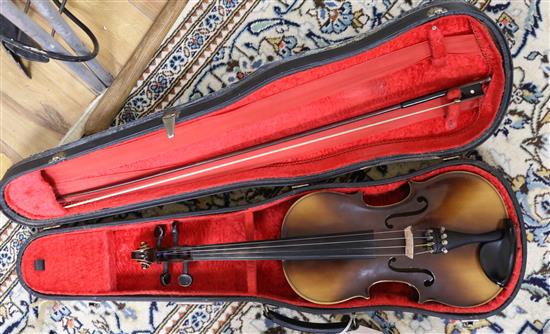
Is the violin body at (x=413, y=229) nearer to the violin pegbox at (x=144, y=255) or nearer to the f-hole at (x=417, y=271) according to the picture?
the f-hole at (x=417, y=271)

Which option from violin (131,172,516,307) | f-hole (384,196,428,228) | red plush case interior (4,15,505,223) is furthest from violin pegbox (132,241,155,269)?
f-hole (384,196,428,228)

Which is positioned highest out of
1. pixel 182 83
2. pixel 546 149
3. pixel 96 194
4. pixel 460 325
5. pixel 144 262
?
pixel 182 83

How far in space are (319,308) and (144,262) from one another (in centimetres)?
49

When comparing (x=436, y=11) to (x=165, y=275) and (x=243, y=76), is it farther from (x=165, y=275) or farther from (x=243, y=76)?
(x=165, y=275)

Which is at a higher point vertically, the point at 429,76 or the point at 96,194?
the point at 429,76

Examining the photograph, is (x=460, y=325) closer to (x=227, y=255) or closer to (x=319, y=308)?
(x=319, y=308)

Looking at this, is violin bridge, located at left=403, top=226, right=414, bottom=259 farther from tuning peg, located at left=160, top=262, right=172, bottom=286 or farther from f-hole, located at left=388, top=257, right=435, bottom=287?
tuning peg, located at left=160, top=262, right=172, bottom=286

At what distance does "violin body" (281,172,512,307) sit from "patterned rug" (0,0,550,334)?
177 mm

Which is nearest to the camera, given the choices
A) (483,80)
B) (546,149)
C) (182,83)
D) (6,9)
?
(6,9)

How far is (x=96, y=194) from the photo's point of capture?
1.22m

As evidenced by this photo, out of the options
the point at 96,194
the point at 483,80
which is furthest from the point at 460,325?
the point at 96,194

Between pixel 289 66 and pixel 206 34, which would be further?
pixel 206 34

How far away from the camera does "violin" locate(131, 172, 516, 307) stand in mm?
1117

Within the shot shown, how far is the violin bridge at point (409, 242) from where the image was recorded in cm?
113
